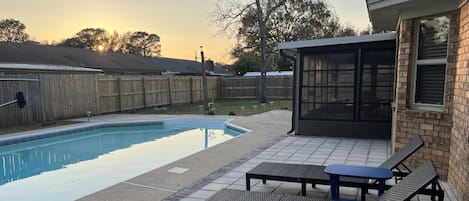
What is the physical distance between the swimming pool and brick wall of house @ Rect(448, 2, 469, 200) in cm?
541

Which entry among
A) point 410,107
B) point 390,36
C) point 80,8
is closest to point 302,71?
point 390,36

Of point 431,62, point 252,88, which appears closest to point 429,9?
point 431,62

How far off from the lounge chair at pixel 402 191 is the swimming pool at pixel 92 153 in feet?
10.5

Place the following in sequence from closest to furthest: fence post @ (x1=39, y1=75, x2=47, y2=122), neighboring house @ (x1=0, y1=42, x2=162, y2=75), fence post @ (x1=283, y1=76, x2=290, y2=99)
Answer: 1. fence post @ (x1=39, y1=75, x2=47, y2=122)
2. neighboring house @ (x1=0, y1=42, x2=162, y2=75)
3. fence post @ (x1=283, y1=76, x2=290, y2=99)

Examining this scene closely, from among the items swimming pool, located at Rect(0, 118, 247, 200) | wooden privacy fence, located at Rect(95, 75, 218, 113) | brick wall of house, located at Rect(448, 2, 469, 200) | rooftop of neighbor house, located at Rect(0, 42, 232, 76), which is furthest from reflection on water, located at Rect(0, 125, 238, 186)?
rooftop of neighbor house, located at Rect(0, 42, 232, 76)

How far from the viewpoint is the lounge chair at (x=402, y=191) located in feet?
8.89

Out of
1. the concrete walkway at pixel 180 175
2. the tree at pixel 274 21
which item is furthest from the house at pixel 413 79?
the tree at pixel 274 21

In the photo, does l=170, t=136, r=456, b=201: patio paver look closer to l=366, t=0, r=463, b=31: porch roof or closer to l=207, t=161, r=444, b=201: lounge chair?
l=207, t=161, r=444, b=201: lounge chair

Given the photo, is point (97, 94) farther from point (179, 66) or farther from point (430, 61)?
point (179, 66)

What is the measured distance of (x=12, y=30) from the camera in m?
29.3

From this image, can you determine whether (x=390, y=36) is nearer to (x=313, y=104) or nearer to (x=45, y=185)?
(x=313, y=104)

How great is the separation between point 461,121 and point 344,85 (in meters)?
4.45

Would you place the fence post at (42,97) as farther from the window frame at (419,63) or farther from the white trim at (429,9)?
the window frame at (419,63)

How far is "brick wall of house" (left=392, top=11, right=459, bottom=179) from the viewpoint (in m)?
4.56
